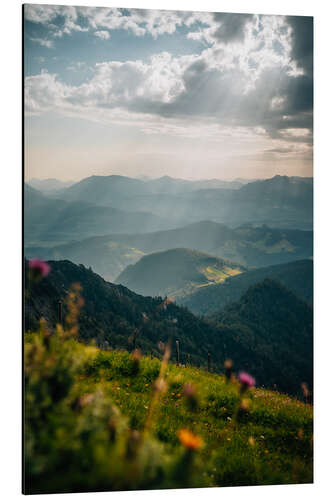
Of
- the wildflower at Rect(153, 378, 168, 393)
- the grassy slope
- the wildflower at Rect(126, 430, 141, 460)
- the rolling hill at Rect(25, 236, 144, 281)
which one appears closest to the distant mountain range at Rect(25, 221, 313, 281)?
the rolling hill at Rect(25, 236, 144, 281)

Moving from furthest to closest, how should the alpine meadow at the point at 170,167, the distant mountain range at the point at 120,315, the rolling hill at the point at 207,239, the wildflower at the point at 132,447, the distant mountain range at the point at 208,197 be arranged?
1. the rolling hill at the point at 207,239
2. the distant mountain range at the point at 208,197
3. the distant mountain range at the point at 120,315
4. the alpine meadow at the point at 170,167
5. the wildflower at the point at 132,447

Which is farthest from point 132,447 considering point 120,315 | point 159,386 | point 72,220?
point 120,315

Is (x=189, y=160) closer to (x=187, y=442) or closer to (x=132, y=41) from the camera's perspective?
(x=132, y=41)

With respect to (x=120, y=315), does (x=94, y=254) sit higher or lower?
higher

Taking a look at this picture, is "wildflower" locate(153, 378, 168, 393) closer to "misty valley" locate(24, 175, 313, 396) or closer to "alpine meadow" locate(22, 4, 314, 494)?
"alpine meadow" locate(22, 4, 314, 494)

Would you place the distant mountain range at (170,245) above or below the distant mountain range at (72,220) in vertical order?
below

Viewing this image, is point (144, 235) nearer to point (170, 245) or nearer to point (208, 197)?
point (170, 245)

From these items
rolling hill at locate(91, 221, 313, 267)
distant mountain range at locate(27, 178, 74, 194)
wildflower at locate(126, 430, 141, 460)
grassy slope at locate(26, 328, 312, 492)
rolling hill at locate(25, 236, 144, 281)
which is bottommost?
grassy slope at locate(26, 328, 312, 492)

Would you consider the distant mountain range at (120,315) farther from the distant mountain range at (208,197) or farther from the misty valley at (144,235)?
the distant mountain range at (208,197)

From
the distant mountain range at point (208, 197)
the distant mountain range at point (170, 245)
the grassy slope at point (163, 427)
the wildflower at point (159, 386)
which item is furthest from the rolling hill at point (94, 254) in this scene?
the wildflower at point (159, 386)
